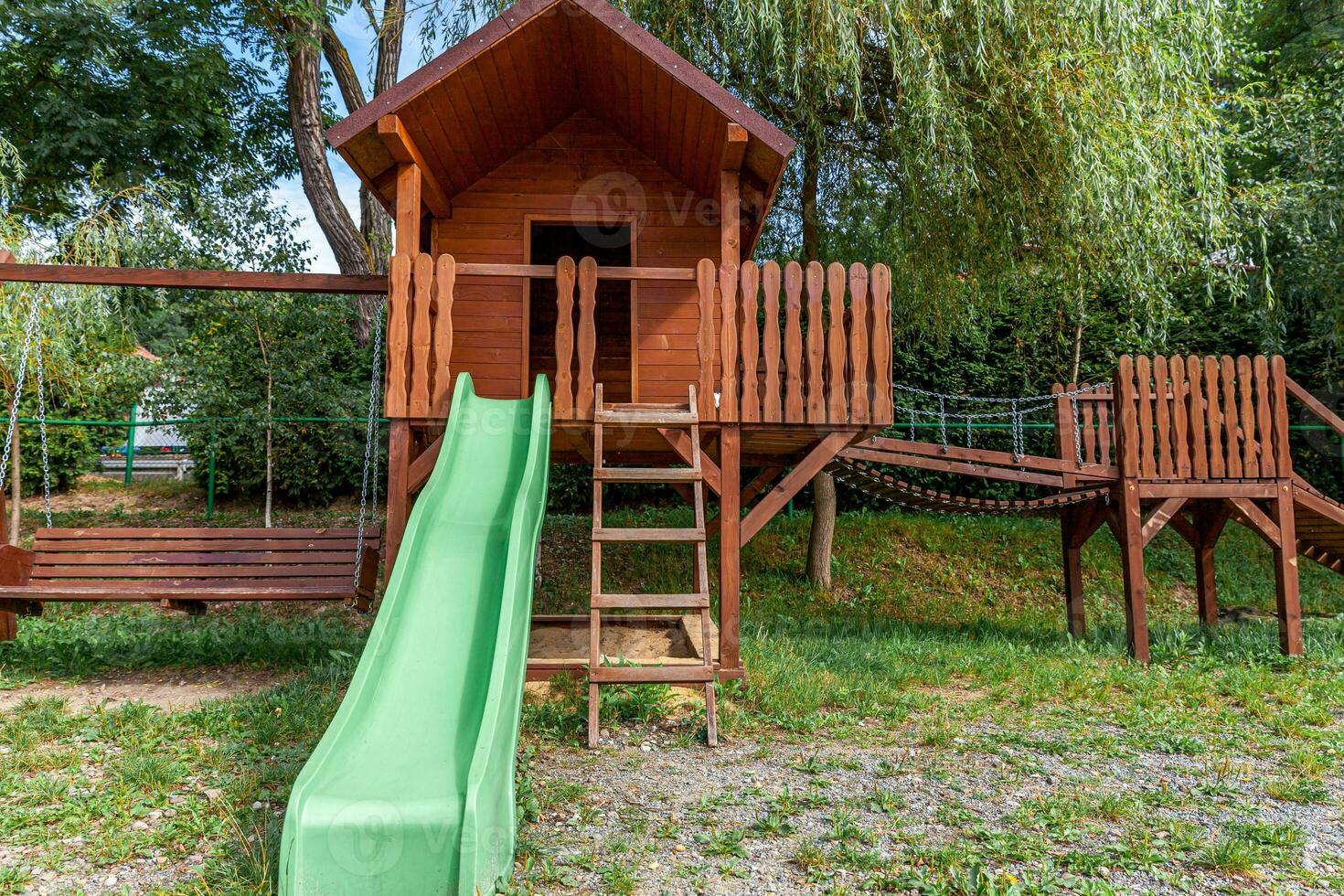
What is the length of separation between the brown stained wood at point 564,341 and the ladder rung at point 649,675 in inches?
76.5

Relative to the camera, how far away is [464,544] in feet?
16.7

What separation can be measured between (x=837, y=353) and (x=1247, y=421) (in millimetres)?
4533

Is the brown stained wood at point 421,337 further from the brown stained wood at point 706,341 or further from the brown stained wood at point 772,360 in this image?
the brown stained wood at point 772,360

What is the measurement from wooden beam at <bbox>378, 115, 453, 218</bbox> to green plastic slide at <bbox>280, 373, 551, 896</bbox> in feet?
7.80

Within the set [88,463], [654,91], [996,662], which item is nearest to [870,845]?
[996,662]

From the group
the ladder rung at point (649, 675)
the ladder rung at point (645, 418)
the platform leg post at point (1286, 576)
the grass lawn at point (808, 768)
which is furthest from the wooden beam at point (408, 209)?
the platform leg post at point (1286, 576)

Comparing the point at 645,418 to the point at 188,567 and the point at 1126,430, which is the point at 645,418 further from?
the point at 1126,430

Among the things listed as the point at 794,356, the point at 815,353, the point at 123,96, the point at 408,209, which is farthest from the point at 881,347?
the point at 123,96

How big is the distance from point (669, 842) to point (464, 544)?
2.11m

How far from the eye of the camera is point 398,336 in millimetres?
6379

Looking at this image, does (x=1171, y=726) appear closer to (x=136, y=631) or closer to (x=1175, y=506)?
(x=1175, y=506)

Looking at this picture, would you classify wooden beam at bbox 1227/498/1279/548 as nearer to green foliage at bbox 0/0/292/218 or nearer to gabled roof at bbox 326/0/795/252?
gabled roof at bbox 326/0/795/252

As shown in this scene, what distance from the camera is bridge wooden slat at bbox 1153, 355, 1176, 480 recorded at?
8195 mm

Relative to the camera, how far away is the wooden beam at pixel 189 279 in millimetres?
6648
